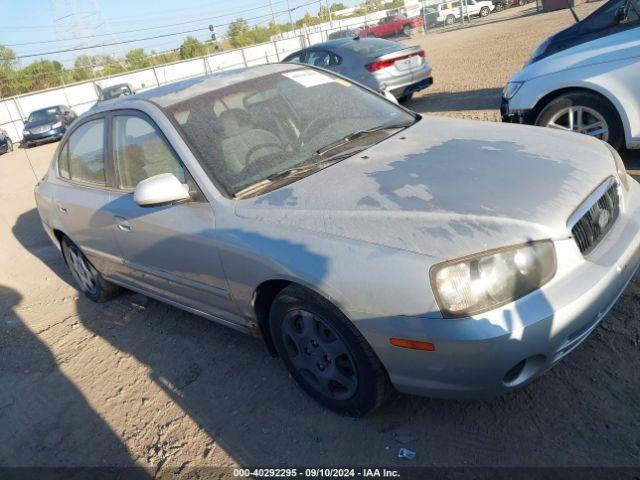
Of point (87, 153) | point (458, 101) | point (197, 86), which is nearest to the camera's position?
point (197, 86)

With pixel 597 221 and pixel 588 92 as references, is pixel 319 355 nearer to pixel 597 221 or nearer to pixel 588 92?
pixel 597 221

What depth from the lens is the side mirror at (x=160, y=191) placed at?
279 centimetres

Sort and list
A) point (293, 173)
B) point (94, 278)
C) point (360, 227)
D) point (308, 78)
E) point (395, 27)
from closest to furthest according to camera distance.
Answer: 1. point (360, 227)
2. point (293, 173)
3. point (308, 78)
4. point (94, 278)
5. point (395, 27)

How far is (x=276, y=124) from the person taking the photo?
129 inches

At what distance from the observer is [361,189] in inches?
103

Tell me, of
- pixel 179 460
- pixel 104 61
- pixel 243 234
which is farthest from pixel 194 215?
pixel 104 61

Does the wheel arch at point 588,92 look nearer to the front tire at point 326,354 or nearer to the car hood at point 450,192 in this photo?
the car hood at point 450,192

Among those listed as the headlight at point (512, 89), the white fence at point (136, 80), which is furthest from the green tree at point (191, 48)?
the headlight at point (512, 89)

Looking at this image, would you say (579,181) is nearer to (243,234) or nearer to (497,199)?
(497,199)

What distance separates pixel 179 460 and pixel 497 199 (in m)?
2.02

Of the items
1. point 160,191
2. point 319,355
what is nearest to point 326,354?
point 319,355

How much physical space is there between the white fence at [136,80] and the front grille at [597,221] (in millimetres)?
27144

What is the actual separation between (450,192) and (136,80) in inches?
1342

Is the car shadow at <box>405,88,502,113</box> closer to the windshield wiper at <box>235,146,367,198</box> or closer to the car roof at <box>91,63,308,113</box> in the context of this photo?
the car roof at <box>91,63,308,113</box>
